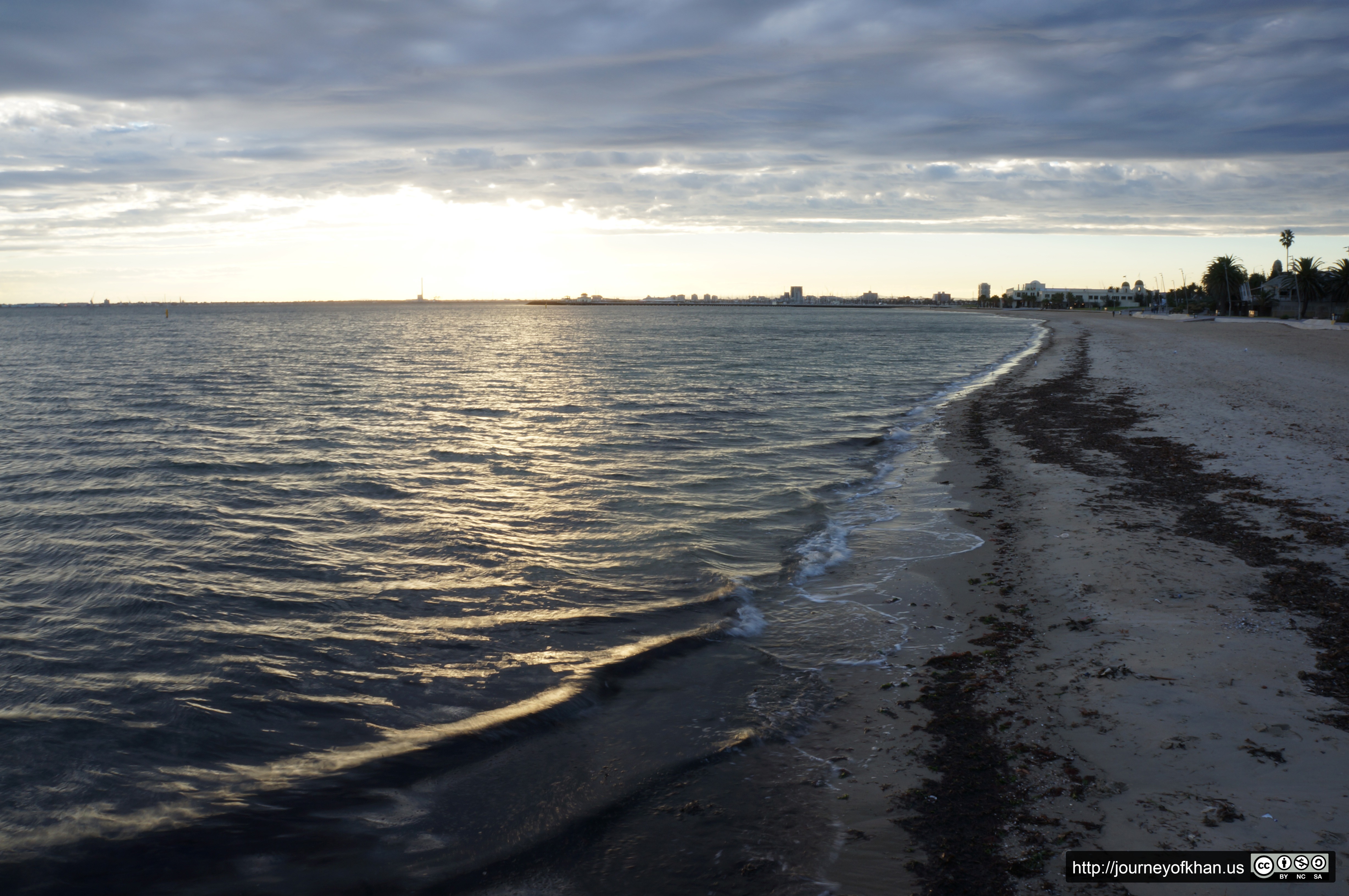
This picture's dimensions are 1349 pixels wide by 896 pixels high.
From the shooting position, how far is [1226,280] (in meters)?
132

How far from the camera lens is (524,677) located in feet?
26.3

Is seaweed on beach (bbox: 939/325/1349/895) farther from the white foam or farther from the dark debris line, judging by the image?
the white foam

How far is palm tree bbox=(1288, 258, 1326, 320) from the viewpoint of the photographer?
10156 cm

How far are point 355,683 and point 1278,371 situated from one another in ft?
133

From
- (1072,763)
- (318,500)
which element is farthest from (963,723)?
(318,500)

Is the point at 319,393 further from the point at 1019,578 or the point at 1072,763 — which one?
the point at 1072,763

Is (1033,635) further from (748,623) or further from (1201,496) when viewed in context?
(1201,496)

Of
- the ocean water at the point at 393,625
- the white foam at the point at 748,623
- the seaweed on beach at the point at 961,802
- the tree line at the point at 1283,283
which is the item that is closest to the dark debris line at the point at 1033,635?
the seaweed on beach at the point at 961,802

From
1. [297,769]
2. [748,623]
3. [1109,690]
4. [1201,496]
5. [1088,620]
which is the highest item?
[1201,496]

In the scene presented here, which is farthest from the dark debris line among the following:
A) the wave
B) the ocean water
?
the wave

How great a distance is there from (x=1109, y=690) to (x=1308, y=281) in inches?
5169

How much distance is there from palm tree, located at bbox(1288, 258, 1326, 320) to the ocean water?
113973mm

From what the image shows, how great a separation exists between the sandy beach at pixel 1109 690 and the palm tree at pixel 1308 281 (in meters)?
117

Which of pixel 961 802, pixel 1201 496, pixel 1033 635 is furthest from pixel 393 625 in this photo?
pixel 1201 496
